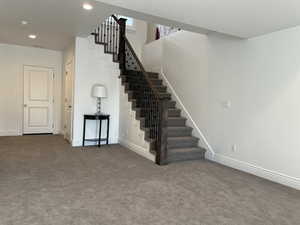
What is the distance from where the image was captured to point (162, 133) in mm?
4293

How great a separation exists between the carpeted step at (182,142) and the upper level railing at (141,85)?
0.37 m

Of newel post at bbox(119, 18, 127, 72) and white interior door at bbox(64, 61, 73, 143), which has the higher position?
newel post at bbox(119, 18, 127, 72)

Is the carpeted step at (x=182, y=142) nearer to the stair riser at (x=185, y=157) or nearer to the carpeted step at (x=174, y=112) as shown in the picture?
the stair riser at (x=185, y=157)

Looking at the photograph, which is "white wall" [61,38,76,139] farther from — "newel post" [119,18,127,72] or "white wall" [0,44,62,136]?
"newel post" [119,18,127,72]

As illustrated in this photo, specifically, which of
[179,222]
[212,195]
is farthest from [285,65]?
[179,222]

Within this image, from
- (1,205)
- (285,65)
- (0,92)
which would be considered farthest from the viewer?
(0,92)

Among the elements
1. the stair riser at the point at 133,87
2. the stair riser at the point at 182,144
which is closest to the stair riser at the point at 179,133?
the stair riser at the point at 182,144

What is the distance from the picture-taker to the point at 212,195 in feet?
9.96

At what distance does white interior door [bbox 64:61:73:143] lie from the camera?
6.15 m

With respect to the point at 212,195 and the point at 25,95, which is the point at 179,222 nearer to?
the point at 212,195

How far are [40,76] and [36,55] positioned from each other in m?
0.64

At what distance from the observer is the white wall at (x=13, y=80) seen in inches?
271

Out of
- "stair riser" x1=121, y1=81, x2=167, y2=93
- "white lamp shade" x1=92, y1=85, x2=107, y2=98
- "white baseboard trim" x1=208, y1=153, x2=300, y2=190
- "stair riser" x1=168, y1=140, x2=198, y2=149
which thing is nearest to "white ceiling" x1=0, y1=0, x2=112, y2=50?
"white lamp shade" x1=92, y1=85, x2=107, y2=98

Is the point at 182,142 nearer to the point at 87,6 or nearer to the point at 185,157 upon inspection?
the point at 185,157
